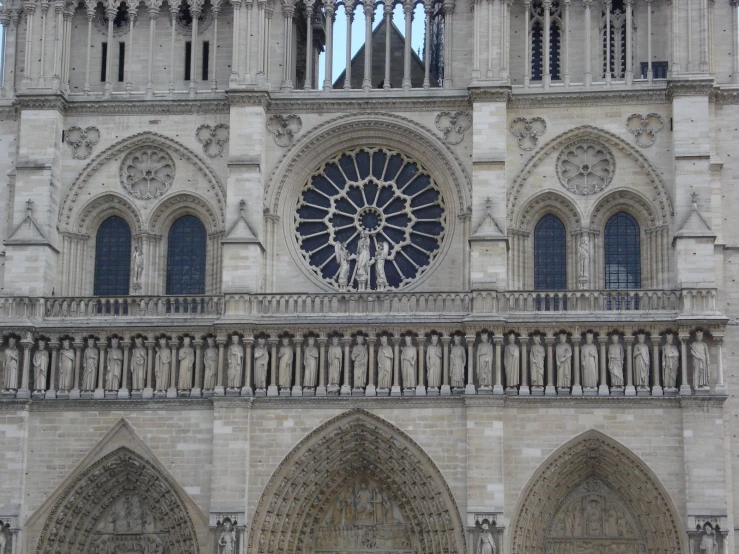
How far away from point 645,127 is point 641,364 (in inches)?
192

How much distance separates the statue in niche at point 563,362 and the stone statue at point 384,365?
3.14 metres

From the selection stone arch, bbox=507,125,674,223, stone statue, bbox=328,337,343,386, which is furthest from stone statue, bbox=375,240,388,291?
stone arch, bbox=507,125,674,223

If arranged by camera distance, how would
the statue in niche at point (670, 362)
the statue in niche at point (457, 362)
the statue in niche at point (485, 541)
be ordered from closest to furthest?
1. the statue in niche at point (485, 541)
2. the statue in niche at point (670, 362)
3. the statue in niche at point (457, 362)

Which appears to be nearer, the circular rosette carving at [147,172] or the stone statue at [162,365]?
the stone statue at [162,365]

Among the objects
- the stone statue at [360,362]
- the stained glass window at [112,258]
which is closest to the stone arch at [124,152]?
the stained glass window at [112,258]

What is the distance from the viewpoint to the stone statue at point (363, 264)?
29.8 metres

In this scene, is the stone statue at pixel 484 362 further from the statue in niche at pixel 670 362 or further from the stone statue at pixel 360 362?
the statue in niche at pixel 670 362

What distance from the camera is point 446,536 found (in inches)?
1118

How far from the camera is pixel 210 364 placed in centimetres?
2919

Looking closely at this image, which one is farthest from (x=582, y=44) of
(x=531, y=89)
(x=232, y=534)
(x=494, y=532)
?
(x=232, y=534)

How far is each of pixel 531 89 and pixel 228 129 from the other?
6.10m

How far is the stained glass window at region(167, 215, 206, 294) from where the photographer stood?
31.0m

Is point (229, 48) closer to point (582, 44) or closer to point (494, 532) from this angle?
point (582, 44)

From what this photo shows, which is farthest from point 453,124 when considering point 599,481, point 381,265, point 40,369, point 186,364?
point 40,369
